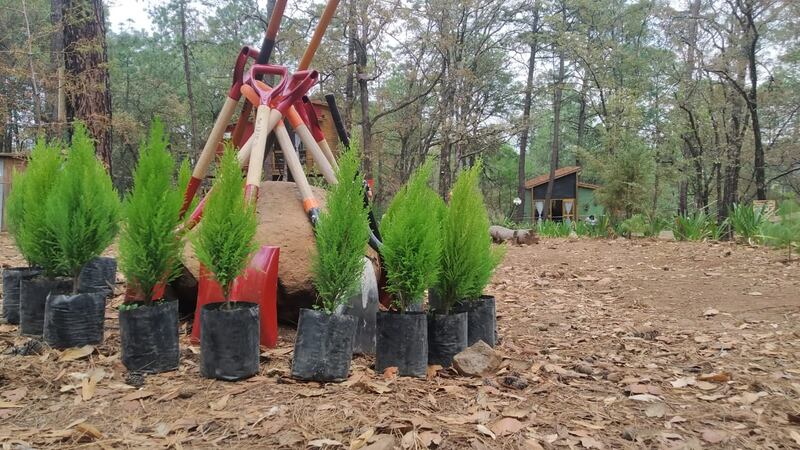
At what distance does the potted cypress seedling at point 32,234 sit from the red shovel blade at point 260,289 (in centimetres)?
85

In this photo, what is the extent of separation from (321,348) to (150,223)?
3.19ft

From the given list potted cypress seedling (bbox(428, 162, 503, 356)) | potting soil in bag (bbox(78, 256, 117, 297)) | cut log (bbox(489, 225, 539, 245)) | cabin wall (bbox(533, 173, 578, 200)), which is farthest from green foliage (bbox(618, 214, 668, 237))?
cabin wall (bbox(533, 173, 578, 200))

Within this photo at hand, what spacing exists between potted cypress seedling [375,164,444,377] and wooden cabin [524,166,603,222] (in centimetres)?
2530

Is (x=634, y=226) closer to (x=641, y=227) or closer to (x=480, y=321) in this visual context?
(x=641, y=227)

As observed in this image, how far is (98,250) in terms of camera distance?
2686 millimetres

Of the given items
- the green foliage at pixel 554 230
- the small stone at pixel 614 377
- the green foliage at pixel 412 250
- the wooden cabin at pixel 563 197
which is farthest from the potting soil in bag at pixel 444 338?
the wooden cabin at pixel 563 197

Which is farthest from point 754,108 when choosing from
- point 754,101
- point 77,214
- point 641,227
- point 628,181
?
point 77,214

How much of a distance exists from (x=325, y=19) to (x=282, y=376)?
2426 millimetres

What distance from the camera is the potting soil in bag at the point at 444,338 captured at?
262 centimetres

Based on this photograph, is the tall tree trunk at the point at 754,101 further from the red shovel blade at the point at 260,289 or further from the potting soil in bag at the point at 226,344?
the potting soil in bag at the point at 226,344

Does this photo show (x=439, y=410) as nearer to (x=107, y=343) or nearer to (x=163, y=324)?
(x=163, y=324)

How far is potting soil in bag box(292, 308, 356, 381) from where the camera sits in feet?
7.38

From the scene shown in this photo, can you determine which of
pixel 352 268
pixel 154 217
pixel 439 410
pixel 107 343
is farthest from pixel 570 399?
pixel 107 343

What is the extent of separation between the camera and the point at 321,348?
7.40 feet
